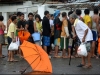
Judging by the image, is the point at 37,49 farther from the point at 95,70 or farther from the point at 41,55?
the point at 95,70

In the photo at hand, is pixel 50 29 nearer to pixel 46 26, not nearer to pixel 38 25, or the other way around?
pixel 46 26

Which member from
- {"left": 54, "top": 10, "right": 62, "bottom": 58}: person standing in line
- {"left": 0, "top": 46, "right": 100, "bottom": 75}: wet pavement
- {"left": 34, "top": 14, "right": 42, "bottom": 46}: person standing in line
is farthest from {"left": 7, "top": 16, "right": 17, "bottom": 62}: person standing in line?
{"left": 54, "top": 10, "right": 62, "bottom": 58}: person standing in line

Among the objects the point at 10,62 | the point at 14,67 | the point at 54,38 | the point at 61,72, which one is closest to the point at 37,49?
the point at 61,72

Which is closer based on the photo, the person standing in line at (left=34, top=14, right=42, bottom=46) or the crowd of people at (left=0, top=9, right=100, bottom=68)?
the crowd of people at (left=0, top=9, right=100, bottom=68)

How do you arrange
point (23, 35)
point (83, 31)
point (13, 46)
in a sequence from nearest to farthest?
point (83, 31) < point (13, 46) < point (23, 35)

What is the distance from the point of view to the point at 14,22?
1183 centimetres

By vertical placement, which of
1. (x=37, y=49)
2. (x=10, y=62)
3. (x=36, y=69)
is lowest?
(x=10, y=62)

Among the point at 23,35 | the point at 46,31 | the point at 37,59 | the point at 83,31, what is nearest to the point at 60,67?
the point at 83,31

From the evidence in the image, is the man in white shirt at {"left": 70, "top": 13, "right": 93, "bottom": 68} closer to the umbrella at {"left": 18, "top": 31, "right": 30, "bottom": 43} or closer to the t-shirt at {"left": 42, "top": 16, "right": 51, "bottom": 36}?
the umbrella at {"left": 18, "top": 31, "right": 30, "bottom": 43}

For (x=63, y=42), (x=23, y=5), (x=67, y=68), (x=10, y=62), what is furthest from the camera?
(x=23, y=5)

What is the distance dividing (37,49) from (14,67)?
1.96 meters

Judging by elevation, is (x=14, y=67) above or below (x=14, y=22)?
below

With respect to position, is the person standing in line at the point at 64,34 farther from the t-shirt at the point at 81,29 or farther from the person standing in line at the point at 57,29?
the t-shirt at the point at 81,29

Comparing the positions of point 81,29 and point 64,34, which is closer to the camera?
point 81,29
